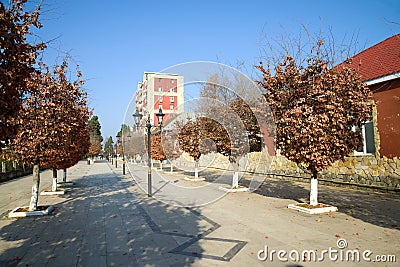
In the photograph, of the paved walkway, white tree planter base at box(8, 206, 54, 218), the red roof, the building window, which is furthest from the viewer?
the building window

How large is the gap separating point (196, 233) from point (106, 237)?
186 cm

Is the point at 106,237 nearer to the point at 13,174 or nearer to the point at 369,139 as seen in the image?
the point at 369,139

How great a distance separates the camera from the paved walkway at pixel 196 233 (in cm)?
452

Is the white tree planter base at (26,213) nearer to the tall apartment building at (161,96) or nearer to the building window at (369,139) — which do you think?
the tall apartment building at (161,96)

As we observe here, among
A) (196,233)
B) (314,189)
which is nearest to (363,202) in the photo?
(314,189)

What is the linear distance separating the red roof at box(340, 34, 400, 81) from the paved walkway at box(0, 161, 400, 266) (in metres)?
4.50

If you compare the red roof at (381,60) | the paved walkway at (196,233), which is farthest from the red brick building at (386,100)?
the paved walkway at (196,233)

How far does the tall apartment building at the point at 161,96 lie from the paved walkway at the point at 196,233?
21.9 ft

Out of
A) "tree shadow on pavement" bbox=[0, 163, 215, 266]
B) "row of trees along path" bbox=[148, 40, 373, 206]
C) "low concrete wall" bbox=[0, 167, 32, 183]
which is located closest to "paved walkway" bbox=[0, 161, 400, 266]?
"tree shadow on pavement" bbox=[0, 163, 215, 266]

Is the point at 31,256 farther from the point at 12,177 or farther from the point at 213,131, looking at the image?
the point at 12,177

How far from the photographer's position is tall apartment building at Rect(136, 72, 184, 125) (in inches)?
567

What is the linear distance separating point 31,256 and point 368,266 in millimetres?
5344

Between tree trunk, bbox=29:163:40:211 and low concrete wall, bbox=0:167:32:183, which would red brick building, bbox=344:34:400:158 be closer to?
tree trunk, bbox=29:163:40:211

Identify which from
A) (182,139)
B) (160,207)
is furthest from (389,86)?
(182,139)
